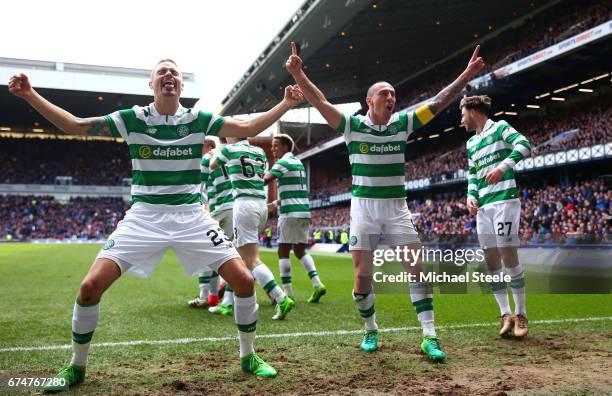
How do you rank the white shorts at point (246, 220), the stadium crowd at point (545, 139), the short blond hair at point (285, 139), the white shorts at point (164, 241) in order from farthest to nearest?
the stadium crowd at point (545, 139) < the short blond hair at point (285, 139) < the white shorts at point (246, 220) < the white shorts at point (164, 241)

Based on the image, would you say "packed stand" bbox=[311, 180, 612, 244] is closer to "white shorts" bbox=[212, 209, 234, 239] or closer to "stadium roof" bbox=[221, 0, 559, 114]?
"white shorts" bbox=[212, 209, 234, 239]

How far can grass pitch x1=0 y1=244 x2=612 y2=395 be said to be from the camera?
3352 mm

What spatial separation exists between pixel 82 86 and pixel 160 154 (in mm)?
44794

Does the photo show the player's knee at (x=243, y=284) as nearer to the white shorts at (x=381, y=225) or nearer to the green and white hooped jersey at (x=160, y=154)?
the green and white hooped jersey at (x=160, y=154)

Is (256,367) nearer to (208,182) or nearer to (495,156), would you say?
(495,156)

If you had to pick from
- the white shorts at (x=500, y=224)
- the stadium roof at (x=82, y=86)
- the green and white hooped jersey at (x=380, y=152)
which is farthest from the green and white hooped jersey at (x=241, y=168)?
the stadium roof at (x=82, y=86)

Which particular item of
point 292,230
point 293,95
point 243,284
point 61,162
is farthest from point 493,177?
point 61,162

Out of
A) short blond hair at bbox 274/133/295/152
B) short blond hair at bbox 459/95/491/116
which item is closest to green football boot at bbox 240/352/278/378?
short blond hair at bbox 459/95/491/116

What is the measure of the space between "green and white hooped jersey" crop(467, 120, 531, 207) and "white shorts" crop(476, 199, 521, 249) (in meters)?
0.08

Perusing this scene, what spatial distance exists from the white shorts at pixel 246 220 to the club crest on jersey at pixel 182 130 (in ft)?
8.34

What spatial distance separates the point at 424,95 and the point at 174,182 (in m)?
31.2

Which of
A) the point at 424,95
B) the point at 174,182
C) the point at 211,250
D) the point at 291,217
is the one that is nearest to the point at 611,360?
the point at 211,250

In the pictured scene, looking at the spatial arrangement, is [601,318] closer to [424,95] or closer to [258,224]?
[258,224]

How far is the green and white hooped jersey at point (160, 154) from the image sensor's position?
370 cm
